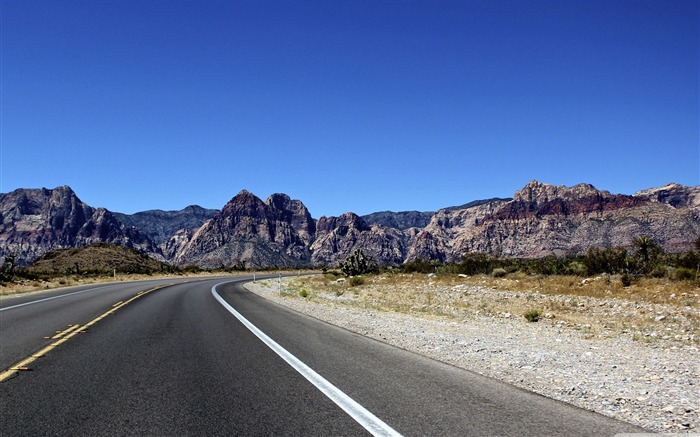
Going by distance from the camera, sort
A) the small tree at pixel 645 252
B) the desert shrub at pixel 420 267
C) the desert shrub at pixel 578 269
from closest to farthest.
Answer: the small tree at pixel 645 252 < the desert shrub at pixel 578 269 < the desert shrub at pixel 420 267

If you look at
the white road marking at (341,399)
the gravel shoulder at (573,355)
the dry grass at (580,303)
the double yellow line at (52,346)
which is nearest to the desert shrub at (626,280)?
the dry grass at (580,303)

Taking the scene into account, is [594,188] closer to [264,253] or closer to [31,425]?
[264,253]

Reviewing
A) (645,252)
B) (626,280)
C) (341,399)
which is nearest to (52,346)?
(341,399)

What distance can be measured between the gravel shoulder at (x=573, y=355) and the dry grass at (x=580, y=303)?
0.17m

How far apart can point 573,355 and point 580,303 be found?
39.7ft

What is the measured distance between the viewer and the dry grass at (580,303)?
14117mm

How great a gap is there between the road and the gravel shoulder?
60 cm

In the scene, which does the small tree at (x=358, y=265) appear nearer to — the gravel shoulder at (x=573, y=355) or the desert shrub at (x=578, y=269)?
the desert shrub at (x=578, y=269)

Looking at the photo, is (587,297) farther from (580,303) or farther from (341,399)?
(341,399)

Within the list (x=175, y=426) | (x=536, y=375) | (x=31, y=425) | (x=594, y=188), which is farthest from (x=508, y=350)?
(x=594, y=188)

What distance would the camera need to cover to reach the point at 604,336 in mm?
12367

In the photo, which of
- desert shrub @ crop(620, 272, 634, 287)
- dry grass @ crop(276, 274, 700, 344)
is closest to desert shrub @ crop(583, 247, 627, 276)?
dry grass @ crop(276, 274, 700, 344)

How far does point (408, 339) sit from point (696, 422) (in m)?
6.60

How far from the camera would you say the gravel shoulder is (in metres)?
5.92
